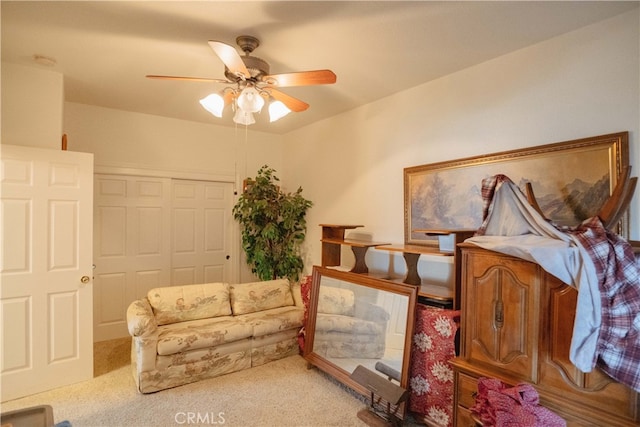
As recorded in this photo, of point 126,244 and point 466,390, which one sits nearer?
point 466,390

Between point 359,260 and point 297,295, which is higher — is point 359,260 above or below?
above

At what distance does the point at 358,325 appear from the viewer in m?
2.77

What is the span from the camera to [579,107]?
2047 millimetres

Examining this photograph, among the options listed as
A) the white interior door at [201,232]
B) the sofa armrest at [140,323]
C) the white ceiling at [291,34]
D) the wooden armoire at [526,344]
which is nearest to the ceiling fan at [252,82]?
the white ceiling at [291,34]

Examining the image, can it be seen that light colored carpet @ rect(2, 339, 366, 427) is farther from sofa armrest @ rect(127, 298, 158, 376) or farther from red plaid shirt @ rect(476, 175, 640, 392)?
red plaid shirt @ rect(476, 175, 640, 392)

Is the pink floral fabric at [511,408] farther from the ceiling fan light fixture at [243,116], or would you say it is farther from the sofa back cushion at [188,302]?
the sofa back cushion at [188,302]

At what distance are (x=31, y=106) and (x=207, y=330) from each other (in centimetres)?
237

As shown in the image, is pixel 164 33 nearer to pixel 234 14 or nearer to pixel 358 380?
pixel 234 14

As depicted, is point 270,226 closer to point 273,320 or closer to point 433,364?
point 273,320

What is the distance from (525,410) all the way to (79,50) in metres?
3.48

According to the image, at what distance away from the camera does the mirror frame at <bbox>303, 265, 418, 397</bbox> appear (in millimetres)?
2334

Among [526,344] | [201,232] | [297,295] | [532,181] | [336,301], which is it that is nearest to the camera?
[526,344]

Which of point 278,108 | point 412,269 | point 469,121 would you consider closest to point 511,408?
point 412,269

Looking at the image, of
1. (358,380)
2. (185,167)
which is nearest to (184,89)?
(185,167)
